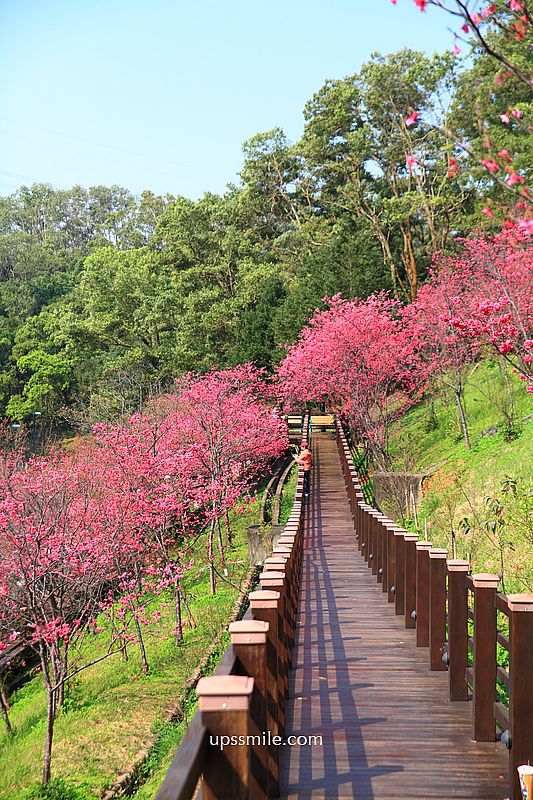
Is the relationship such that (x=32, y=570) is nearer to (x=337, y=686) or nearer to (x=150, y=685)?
(x=150, y=685)

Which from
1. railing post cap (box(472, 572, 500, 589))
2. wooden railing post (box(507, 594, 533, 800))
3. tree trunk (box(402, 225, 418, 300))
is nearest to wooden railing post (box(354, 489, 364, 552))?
railing post cap (box(472, 572, 500, 589))

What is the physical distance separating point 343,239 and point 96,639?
70.0 ft

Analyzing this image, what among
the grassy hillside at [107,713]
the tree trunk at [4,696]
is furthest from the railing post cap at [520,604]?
the tree trunk at [4,696]

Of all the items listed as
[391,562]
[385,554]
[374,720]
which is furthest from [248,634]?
[385,554]

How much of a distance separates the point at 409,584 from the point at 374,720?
2.73 metres

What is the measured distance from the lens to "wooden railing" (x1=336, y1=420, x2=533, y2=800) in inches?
147

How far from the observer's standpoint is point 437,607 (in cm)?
591

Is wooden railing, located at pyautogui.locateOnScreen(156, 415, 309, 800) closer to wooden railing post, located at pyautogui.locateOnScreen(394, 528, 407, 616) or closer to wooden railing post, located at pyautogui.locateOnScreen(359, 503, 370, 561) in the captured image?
wooden railing post, located at pyautogui.locateOnScreen(394, 528, 407, 616)

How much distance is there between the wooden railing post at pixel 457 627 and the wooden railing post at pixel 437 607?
2.07 ft

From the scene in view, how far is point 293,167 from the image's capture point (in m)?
39.4

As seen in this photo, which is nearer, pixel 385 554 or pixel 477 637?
pixel 477 637

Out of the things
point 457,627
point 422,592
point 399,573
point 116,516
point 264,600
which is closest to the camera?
point 264,600

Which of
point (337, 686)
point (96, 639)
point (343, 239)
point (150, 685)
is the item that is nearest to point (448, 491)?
point (150, 685)

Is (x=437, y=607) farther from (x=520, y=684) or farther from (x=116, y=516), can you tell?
(x=116, y=516)
